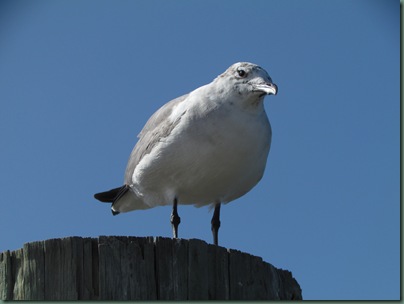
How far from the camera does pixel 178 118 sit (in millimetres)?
6863

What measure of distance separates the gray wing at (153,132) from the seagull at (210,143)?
0.03 ft

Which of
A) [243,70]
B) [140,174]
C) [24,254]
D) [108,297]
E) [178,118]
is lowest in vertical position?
[108,297]

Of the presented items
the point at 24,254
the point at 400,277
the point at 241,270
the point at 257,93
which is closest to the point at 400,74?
the point at 257,93

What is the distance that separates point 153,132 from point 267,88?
1290 mm

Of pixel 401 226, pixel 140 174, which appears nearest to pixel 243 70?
pixel 140 174

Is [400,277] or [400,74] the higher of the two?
[400,74]

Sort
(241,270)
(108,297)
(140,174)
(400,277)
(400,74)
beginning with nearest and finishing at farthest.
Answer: (108,297) < (241,270) < (400,277) < (400,74) < (140,174)

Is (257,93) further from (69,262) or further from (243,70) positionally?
(69,262)

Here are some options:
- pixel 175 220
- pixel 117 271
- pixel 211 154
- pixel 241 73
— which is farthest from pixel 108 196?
pixel 117 271

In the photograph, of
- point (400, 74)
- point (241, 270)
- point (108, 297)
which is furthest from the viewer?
point (400, 74)

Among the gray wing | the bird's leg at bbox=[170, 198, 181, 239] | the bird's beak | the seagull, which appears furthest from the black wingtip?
the bird's beak

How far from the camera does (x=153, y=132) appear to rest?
7.21 meters

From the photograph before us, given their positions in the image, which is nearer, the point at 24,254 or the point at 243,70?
the point at 24,254

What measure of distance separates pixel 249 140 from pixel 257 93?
0.48 m
